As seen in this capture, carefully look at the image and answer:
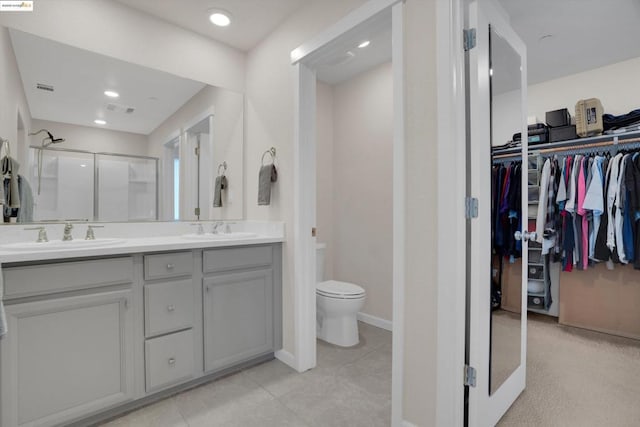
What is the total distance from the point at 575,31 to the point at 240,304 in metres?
3.29

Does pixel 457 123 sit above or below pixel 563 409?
above

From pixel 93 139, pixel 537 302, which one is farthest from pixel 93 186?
pixel 537 302

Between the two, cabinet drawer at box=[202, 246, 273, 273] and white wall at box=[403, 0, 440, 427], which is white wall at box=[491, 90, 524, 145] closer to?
white wall at box=[403, 0, 440, 427]

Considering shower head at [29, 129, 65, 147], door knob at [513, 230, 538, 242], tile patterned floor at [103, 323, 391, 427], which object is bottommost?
tile patterned floor at [103, 323, 391, 427]

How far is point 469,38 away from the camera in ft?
4.45

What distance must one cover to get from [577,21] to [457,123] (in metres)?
2.00

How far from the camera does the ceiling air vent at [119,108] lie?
2.15 metres

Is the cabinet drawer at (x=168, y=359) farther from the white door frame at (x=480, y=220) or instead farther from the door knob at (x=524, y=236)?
the door knob at (x=524, y=236)

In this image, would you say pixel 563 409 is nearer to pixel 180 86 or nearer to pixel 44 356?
pixel 44 356

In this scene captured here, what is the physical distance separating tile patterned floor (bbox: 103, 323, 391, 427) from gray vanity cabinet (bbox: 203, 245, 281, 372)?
176 mm

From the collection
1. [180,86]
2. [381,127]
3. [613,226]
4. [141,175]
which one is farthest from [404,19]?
[613,226]

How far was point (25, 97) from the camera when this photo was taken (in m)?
1.87

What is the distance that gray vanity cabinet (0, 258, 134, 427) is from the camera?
1.36 meters

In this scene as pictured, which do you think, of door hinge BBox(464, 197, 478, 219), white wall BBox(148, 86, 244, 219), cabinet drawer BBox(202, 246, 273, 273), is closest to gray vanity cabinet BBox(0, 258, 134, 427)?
cabinet drawer BBox(202, 246, 273, 273)
